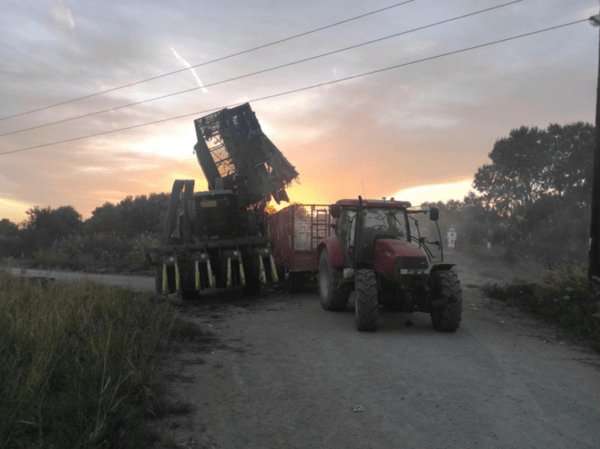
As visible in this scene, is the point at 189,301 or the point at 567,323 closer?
the point at 567,323

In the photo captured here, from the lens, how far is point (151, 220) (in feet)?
134

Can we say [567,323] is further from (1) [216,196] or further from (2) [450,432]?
(1) [216,196]

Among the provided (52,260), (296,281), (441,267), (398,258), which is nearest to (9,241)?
(52,260)

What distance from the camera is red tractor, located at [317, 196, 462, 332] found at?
8289 millimetres

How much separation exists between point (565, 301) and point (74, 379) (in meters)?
9.22

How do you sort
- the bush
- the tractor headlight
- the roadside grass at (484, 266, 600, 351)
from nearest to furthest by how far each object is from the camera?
the tractor headlight, the roadside grass at (484, 266, 600, 351), the bush

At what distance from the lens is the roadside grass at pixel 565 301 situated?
8.62 metres

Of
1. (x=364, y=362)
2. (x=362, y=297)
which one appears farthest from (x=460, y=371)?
(x=362, y=297)

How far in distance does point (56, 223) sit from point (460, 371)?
3854 centimetres

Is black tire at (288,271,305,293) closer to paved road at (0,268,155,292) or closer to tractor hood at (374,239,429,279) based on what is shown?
paved road at (0,268,155,292)

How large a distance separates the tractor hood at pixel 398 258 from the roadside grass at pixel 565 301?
305cm

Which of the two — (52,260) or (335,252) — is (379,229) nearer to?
(335,252)

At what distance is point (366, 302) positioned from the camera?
8234mm

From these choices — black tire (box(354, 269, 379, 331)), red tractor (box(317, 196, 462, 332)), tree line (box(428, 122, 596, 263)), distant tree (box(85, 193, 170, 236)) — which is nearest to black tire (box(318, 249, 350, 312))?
red tractor (box(317, 196, 462, 332))
